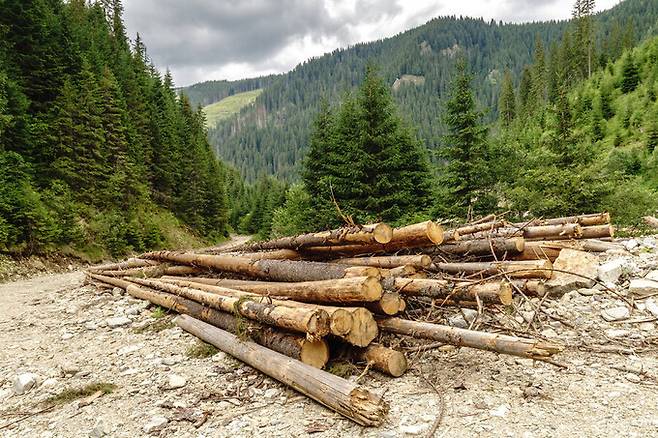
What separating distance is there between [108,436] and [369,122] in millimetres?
15302

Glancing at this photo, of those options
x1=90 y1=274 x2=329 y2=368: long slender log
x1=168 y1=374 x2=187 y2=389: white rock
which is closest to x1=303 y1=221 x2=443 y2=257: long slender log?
x1=90 y1=274 x2=329 y2=368: long slender log

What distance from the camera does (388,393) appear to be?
4.50 metres

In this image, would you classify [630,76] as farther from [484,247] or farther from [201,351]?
[201,351]

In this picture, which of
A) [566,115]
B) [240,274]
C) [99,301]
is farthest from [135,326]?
[566,115]

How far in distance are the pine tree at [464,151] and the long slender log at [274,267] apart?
10542 millimetres

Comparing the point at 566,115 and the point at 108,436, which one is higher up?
the point at 566,115

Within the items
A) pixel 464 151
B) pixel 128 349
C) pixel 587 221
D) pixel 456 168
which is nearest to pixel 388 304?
pixel 128 349

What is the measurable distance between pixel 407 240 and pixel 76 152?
85.0 ft

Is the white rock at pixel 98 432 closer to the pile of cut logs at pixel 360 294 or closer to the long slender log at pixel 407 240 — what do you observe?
the pile of cut logs at pixel 360 294

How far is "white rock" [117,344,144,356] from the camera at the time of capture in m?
6.69

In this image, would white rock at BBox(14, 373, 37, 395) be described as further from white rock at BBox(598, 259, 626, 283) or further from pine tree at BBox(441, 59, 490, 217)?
pine tree at BBox(441, 59, 490, 217)

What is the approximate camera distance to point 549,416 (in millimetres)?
3729

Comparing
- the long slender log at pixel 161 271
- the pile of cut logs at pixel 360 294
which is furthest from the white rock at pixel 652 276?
the long slender log at pixel 161 271

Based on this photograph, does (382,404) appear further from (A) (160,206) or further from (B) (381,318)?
(A) (160,206)
